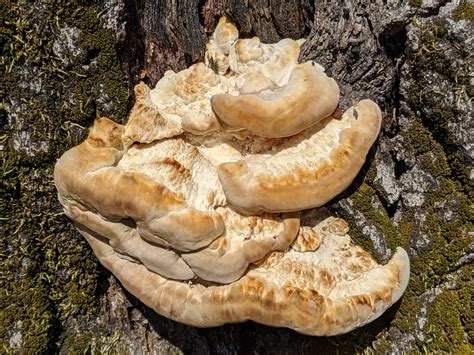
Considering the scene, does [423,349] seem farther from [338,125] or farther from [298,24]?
[298,24]

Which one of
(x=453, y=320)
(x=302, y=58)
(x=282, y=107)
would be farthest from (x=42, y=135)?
(x=453, y=320)

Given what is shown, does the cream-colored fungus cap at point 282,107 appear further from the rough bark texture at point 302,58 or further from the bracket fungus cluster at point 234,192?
the rough bark texture at point 302,58

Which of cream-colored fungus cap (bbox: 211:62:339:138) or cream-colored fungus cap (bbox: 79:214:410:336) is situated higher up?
cream-colored fungus cap (bbox: 211:62:339:138)

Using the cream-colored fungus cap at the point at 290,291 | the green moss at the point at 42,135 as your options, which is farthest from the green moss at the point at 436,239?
the green moss at the point at 42,135

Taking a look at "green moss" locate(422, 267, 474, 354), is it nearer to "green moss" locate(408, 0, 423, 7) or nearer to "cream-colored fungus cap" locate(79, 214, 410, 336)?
"cream-colored fungus cap" locate(79, 214, 410, 336)

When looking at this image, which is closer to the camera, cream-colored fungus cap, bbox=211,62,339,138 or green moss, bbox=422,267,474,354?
cream-colored fungus cap, bbox=211,62,339,138

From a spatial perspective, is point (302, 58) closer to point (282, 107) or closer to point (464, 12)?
point (282, 107)

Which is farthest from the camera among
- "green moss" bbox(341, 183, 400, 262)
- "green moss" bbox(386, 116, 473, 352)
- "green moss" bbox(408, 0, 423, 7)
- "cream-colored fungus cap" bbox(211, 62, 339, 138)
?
"green moss" bbox(341, 183, 400, 262)

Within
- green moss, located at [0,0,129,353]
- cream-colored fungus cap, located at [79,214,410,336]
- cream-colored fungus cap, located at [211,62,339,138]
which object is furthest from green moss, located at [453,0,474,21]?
green moss, located at [0,0,129,353]
